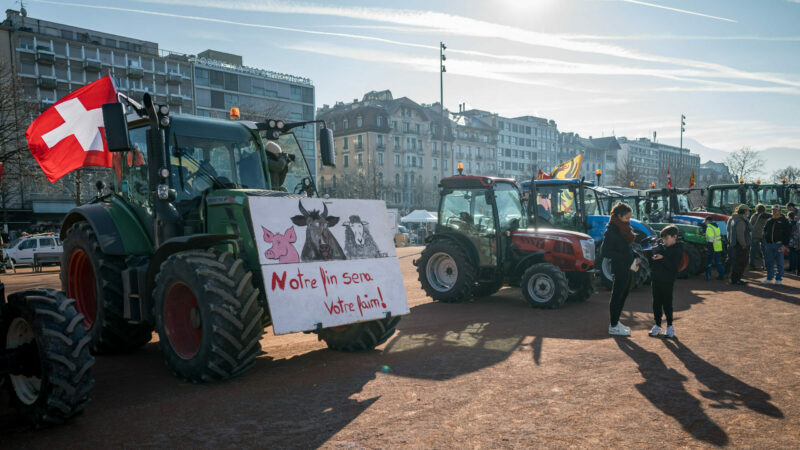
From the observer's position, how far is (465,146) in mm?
90438

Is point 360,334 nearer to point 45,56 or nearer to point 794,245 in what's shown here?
point 794,245

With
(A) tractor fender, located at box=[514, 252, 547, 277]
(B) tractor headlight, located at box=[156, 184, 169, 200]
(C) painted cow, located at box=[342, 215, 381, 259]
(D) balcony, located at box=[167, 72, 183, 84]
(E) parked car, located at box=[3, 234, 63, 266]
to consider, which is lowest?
(E) parked car, located at box=[3, 234, 63, 266]

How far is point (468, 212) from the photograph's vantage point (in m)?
11.3

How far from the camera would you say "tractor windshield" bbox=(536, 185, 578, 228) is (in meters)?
12.4

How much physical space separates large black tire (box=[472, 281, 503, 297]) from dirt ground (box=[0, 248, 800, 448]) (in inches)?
142

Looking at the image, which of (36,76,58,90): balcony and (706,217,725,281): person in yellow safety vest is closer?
(706,217,725,281): person in yellow safety vest

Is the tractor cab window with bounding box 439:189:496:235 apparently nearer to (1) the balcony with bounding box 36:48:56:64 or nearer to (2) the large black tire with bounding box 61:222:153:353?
(2) the large black tire with bounding box 61:222:153:353

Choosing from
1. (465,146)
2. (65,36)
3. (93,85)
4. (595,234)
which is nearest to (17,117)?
(93,85)

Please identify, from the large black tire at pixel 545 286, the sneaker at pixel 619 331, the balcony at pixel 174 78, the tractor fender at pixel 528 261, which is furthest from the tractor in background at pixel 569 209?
the balcony at pixel 174 78

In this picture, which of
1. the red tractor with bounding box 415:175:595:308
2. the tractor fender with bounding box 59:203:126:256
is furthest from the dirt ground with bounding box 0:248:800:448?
the red tractor with bounding box 415:175:595:308

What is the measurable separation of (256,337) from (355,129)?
72.8m

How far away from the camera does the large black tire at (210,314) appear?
16.7 feet

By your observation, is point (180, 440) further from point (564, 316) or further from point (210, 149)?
point (564, 316)

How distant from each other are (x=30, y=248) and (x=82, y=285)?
2365 centimetres
